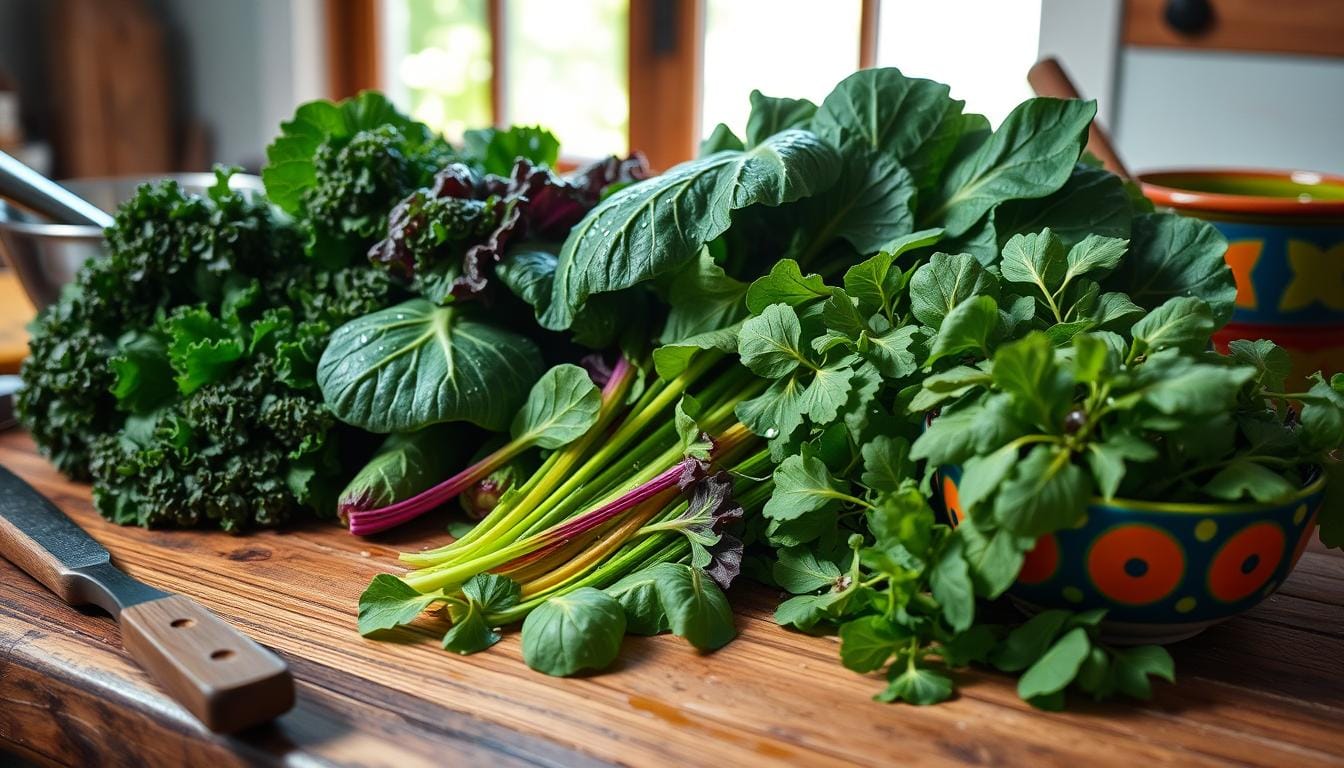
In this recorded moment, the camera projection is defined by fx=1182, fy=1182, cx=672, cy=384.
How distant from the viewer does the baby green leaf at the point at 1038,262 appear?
77 centimetres

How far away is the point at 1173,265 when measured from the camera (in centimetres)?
87

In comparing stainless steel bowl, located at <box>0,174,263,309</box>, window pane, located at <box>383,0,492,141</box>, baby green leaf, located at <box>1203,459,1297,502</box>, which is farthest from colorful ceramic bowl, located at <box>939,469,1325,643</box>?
window pane, located at <box>383,0,492,141</box>

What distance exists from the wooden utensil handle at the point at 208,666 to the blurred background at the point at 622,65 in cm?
182

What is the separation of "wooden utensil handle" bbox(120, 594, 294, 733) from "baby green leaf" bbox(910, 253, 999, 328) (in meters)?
0.44

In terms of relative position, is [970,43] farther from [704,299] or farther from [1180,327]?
[1180,327]

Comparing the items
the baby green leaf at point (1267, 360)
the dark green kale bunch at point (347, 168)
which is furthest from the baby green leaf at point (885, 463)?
the dark green kale bunch at point (347, 168)

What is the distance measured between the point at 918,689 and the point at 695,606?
0.50ft

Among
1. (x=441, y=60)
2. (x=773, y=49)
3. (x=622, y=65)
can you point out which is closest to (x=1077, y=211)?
(x=773, y=49)

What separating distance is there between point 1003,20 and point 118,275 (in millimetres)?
1783

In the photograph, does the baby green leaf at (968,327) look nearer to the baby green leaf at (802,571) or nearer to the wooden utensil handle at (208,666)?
the baby green leaf at (802,571)

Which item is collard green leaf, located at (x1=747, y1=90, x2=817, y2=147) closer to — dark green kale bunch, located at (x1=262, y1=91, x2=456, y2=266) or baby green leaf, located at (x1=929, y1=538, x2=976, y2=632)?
dark green kale bunch, located at (x1=262, y1=91, x2=456, y2=266)

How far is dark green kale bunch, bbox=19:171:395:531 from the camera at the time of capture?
94 cm

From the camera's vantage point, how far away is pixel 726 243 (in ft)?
3.15

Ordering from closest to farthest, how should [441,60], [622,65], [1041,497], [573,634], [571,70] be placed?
[1041,497] < [573,634] < [622,65] < [571,70] < [441,60]
